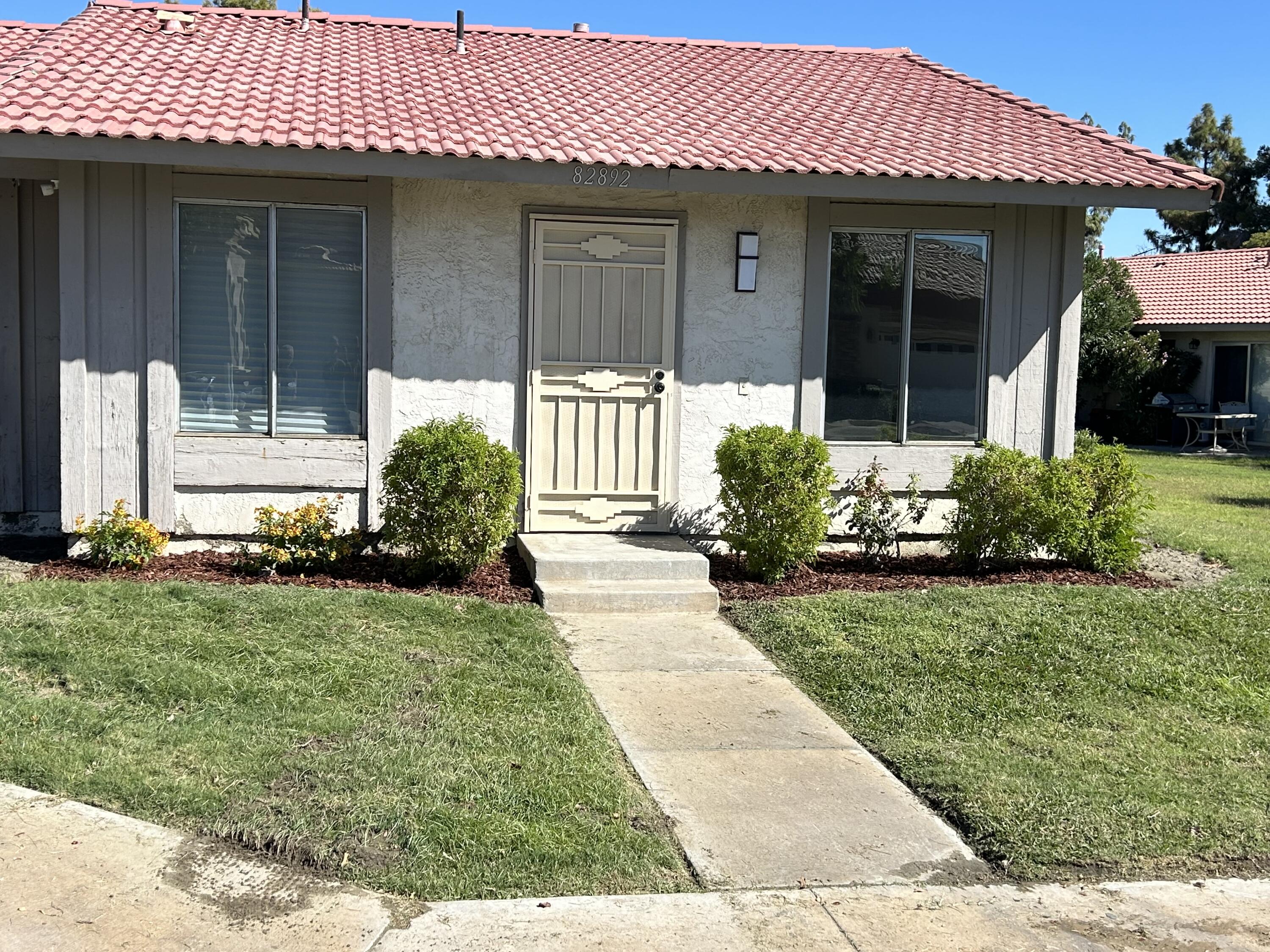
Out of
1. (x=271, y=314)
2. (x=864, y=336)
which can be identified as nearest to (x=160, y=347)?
(x=271, y=314)

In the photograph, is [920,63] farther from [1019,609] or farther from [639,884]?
[639,884]

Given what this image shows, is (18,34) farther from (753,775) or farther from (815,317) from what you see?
(753,775)

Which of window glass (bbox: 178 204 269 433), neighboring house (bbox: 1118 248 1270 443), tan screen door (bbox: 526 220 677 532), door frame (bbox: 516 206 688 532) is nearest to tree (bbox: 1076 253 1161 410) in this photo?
neighboring house (bbox: 1118 248 1270 443)

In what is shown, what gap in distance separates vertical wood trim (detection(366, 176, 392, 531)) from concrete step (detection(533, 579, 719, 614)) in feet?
5.33

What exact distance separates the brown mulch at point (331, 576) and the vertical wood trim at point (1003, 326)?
399 cm

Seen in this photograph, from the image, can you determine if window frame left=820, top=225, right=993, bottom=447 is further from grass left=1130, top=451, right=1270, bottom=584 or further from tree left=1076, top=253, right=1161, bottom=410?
tree left=1076, top=253, right=1161, bottom=410

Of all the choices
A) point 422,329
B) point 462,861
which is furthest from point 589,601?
point 462,861

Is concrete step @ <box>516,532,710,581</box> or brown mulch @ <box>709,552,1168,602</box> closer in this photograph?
concrete step @ <box>516,532,710,581</box>

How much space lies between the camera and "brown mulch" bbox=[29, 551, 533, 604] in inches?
312

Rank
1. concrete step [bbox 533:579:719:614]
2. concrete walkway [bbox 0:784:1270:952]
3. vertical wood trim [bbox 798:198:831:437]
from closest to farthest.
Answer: concrete walkway [bbox 0:784:1270:952]
concrete step [bbox 533:579:719:614]
vertical wood trim [bbox 798:198:831:437]

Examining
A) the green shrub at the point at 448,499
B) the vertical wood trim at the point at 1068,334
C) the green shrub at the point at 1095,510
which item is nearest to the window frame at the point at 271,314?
the green shrub at the point at 448,499

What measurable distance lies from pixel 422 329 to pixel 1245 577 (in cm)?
642

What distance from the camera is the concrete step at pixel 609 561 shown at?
27.1ft

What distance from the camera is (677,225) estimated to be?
9.33 meters
